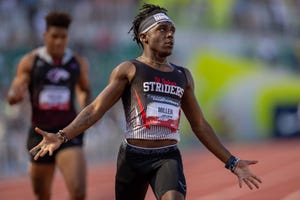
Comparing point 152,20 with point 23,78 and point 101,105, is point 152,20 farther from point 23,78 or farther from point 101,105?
point 23,78

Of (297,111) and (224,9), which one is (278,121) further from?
(224,9)

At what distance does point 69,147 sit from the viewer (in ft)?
24.6

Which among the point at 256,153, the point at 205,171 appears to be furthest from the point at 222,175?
the point at 256,153

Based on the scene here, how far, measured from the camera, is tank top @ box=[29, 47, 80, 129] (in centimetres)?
782

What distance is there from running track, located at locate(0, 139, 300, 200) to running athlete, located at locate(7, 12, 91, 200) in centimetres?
358

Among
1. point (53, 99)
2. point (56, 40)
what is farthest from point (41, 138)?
point (56, 40)

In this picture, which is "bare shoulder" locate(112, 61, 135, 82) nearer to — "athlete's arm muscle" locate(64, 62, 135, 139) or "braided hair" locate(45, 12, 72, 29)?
"athlete's arm muscle" locate(64, 62, 135, 139)

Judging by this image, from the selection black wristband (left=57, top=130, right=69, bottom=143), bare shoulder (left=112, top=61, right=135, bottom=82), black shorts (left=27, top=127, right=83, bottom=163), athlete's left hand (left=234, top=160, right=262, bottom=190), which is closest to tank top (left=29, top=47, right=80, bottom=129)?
black shorts (left=27, top=127, right=83, bottom=163)

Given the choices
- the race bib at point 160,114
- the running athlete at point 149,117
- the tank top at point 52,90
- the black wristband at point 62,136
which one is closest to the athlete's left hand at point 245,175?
the running athlete at point 149,117

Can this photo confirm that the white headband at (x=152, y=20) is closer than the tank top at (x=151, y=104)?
No

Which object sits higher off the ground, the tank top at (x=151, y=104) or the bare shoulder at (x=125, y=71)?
the bare shoulder at (x=125, y=71)

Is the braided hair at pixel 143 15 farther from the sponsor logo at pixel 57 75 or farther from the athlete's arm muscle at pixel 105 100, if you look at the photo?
the sponsor logo at pixel 57 75

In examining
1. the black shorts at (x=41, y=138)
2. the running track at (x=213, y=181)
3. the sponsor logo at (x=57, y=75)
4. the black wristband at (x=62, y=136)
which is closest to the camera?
the black wristband at (x=62, y=136)

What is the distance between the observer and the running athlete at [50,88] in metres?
7.64
